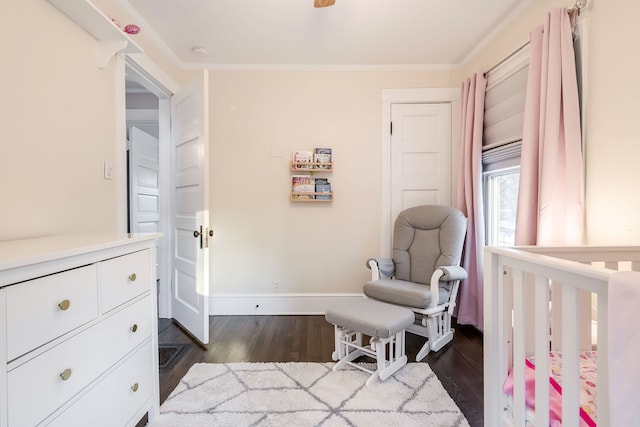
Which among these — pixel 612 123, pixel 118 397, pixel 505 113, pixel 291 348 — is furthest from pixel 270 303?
pixel 612 123

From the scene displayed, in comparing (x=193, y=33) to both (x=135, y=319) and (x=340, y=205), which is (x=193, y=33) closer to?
(x=340, y=205)

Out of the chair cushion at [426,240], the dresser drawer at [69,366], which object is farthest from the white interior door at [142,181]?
the chair cushion at [426,240]

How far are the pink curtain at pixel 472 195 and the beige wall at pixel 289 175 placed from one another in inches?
18.3

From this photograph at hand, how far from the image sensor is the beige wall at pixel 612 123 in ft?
4.12

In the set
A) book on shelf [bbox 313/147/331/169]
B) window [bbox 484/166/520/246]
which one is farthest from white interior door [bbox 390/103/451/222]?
book on shelf [bbox 313/147/331/169]

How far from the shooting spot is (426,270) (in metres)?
2.30

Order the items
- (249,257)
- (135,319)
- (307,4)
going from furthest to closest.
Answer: (249,257), (307,4), (135,319)

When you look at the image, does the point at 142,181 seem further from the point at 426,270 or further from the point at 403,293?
the point at 426,270

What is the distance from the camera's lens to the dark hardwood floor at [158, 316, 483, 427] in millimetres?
1612

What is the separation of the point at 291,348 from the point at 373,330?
2.54 feet

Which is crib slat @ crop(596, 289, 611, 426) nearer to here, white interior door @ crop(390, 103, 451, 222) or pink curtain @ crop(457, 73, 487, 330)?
pink curtain @ crop(457, 73, 487, 330)

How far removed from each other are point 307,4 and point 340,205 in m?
1.59

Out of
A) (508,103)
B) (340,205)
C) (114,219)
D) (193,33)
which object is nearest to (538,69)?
(508,103)

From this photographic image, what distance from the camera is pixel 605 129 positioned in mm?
1374
